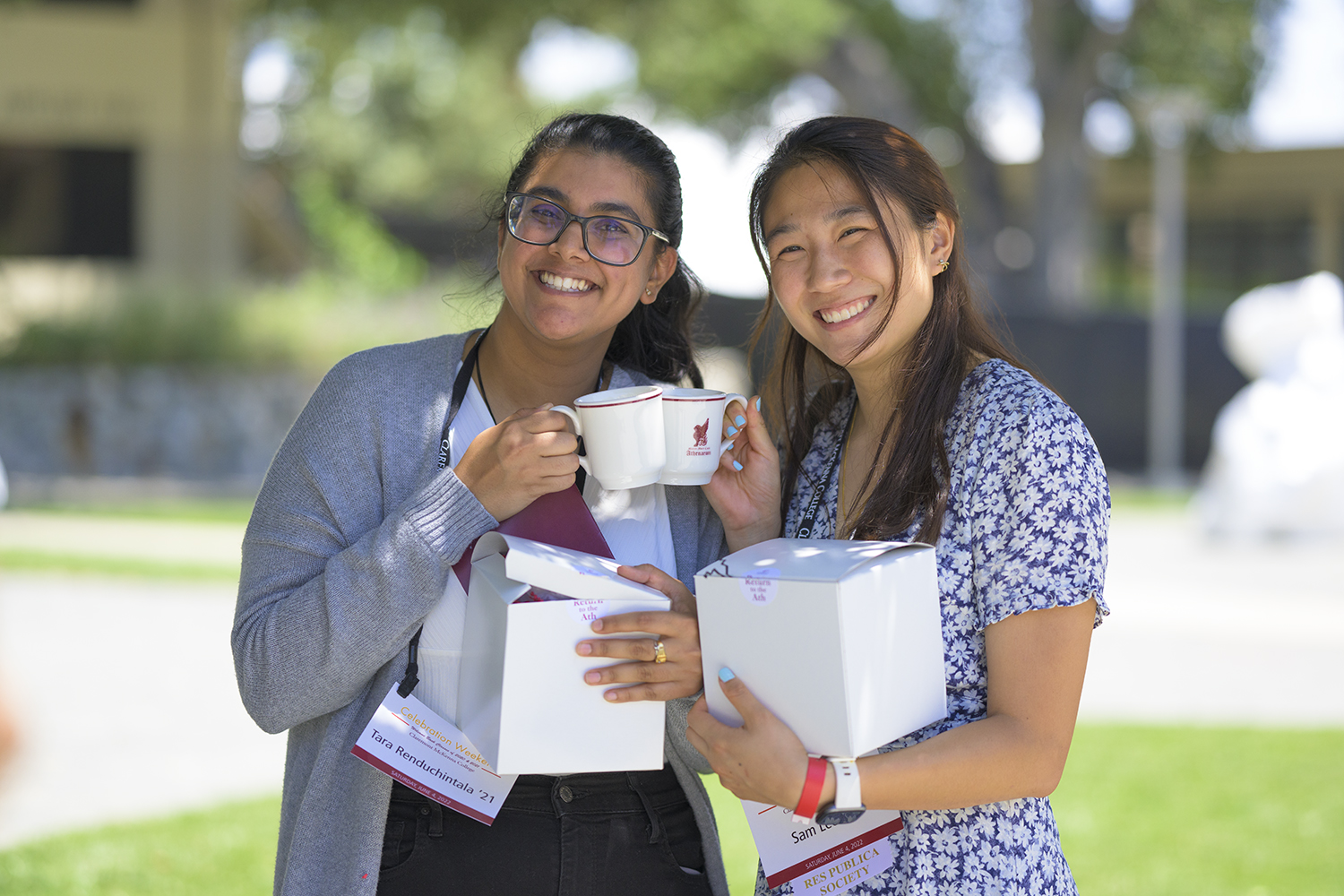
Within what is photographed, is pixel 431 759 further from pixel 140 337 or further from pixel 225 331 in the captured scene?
pixel 225 331

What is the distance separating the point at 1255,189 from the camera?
28.9 m

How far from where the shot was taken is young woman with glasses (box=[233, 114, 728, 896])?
2064mm

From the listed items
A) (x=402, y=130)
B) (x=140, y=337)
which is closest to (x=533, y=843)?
(x=140, y=337)

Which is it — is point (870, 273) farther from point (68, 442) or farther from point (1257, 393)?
point (68, 442)

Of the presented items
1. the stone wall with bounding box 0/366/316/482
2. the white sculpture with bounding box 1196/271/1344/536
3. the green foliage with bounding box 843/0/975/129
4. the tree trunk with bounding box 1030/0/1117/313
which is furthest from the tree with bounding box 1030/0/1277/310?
Result: the stone wall with bounding box 0/366/316/482

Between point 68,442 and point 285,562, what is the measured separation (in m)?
13.0

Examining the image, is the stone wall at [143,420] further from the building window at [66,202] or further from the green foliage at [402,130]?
the green foliage at [402,130]

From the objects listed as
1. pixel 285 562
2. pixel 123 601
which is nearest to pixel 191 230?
pixel 123 601

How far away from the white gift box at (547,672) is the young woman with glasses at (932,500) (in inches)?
5.5

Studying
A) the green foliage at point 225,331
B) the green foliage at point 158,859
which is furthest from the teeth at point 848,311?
the green foliage at point 225,331

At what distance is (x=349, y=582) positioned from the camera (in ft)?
6.75

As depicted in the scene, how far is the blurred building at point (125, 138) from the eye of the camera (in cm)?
1641

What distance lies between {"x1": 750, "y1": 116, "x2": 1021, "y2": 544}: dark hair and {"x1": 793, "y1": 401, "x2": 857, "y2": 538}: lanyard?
0.15m

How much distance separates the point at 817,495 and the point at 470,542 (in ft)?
2.18
